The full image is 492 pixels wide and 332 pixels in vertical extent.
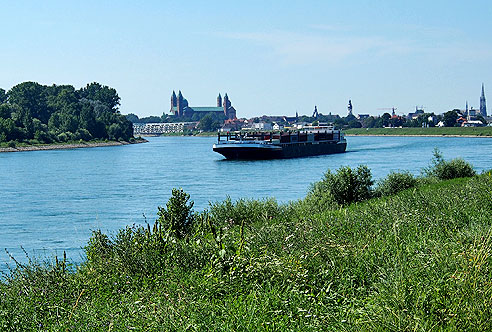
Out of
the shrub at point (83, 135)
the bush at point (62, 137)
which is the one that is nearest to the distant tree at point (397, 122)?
the shrub at point (83, 135)

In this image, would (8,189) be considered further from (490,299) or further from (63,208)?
(490,299)

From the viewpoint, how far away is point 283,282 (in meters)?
7.23

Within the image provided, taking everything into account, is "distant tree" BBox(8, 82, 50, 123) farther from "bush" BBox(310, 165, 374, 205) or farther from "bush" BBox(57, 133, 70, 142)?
"bush" BBox(310, 165, 374, 205)

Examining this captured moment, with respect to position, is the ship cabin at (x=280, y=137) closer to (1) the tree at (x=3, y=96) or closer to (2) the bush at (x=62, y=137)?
(2) the bush at (x=62, y=137)

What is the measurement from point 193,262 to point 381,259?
8.69 ft

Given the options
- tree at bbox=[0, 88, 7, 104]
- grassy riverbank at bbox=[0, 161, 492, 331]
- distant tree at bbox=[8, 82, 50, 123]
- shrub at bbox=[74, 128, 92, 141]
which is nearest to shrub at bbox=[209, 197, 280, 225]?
grassy riverbank at bbox=[0, 161, 492, 331]

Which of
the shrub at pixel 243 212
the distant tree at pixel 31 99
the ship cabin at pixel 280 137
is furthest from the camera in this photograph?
the distant tree at pixel 31 99

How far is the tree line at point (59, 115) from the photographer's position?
99812 millimetres

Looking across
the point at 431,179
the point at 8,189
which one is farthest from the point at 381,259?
the point at 8,189

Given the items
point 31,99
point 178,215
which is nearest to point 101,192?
point 178,215

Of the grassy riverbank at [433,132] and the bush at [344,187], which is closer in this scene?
the bush at [344,187]

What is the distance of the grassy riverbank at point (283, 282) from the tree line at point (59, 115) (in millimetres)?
91009

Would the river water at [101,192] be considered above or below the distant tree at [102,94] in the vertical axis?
below

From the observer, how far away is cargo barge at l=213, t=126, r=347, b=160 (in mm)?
68750
